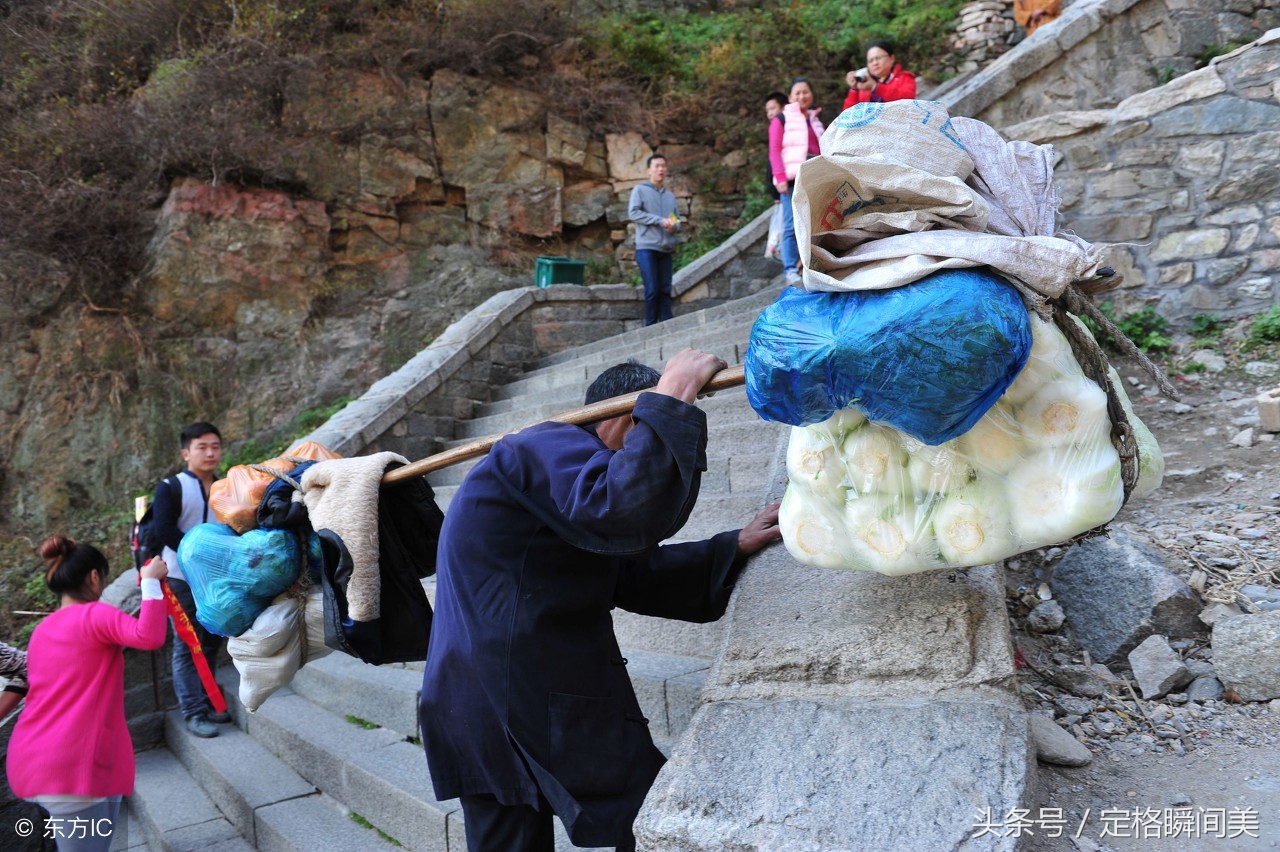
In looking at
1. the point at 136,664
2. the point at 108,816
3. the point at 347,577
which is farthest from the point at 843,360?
the point at 136,664

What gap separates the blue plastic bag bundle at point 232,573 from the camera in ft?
8.22

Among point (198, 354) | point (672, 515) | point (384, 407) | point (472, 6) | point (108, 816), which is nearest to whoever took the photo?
point (672, 515)

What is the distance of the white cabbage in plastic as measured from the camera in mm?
1562

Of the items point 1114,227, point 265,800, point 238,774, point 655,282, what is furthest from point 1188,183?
point 238,774

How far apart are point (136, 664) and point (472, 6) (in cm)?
1056

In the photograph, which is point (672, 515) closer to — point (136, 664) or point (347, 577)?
point (347, 577)

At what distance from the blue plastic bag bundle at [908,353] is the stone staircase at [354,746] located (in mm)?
1524

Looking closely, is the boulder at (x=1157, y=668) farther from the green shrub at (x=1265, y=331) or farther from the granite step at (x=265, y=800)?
the green shrub at (x=1265, y=331)

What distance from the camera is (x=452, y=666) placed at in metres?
2.03

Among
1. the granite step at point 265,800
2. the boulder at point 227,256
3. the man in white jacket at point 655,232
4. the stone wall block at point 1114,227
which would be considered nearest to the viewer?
the granite step at point 265,800

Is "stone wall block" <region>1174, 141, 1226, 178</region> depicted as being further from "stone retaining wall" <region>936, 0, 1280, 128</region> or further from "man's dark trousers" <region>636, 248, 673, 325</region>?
"man's dark trousers" <region>636, 248, 673, 325</region>

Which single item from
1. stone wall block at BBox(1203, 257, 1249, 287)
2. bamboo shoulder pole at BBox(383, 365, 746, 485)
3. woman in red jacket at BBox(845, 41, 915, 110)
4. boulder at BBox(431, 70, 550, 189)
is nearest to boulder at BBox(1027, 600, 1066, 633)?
bamboo shoulder pole at BBox(383, 365, 746, 485)

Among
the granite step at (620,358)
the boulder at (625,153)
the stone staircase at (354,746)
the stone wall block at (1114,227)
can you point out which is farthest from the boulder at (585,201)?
the stone wall block at (1114,227)

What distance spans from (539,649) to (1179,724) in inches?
65.8
